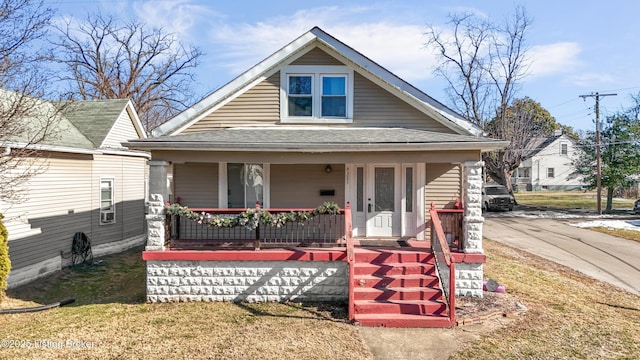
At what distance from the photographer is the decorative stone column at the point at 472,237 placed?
802 cm

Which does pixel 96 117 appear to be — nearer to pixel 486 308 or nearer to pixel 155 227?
pixel 155 227

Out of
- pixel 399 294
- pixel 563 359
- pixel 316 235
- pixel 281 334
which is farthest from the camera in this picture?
pixel 316 235

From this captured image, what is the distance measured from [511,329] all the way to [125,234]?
1355 centimetres

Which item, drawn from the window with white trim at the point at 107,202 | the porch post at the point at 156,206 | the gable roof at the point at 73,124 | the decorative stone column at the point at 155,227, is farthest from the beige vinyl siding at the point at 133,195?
the decorative stone column at the point at 155,227

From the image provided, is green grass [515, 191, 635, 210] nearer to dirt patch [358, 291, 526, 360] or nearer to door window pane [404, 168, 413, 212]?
door window pane [404, 168, 413, 212]

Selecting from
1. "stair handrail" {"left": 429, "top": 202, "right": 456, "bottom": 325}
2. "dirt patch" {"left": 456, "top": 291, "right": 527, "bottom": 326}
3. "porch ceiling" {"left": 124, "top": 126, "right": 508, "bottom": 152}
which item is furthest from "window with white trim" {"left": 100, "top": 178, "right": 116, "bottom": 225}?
"dirt patch" {"left": 456, "top": 291, "right": 527, "bottom": 326}

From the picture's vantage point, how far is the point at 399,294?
725 centimetres

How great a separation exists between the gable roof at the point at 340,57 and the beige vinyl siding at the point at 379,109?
18 cm

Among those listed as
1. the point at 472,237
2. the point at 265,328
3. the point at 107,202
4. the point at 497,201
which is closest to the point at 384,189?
the point at 472,237

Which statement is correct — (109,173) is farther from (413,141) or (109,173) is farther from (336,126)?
(413,141)

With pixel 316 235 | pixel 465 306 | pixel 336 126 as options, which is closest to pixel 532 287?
pixel 465 306

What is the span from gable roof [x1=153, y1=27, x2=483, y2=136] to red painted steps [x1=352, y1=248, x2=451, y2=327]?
3.80m

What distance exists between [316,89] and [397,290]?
5800mm

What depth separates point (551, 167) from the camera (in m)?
49.2
